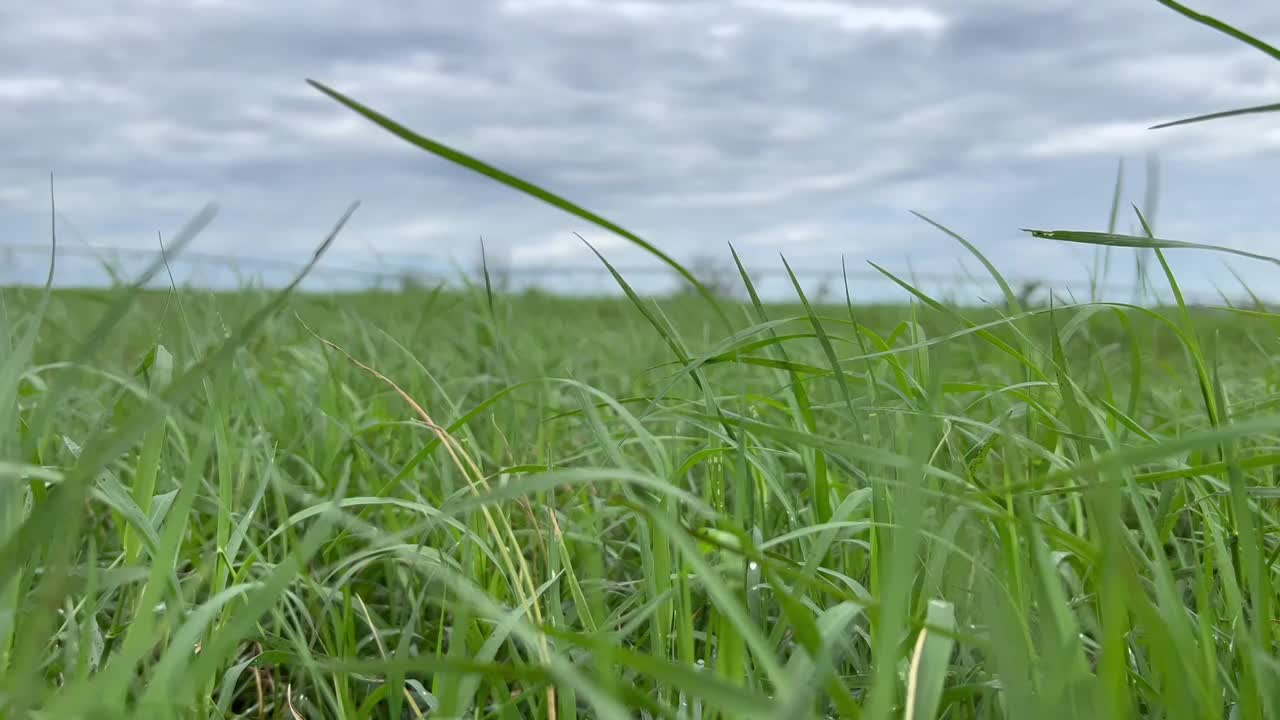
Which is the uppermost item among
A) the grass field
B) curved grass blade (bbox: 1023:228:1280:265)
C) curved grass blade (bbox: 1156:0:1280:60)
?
curved grass blade (bbox: 1156:0:1280:60)

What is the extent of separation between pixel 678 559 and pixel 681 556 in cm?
3

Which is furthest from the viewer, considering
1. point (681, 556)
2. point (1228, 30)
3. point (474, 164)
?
point (681, 556)

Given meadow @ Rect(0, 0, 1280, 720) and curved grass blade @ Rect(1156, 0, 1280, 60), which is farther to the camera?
curved grass blade @ Rect(1156, 0, 1280, 60)

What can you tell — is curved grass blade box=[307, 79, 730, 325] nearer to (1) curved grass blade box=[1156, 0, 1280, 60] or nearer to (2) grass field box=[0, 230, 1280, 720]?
(2) grass field box=[0, 230, 1280, 720]

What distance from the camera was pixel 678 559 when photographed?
2.86ft

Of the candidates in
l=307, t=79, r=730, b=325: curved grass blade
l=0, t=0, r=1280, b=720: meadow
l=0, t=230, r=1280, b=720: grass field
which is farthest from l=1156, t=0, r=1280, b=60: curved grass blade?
l=307, t=79, r=730, b=325: curved grass blade

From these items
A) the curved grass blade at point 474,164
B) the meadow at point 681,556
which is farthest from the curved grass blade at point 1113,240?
the curved grass blade at point 474,164

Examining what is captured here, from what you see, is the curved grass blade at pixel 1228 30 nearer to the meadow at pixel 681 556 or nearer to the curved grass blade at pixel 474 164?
the meadow at pixel 681 556

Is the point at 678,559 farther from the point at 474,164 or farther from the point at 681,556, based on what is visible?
the point at 474,164

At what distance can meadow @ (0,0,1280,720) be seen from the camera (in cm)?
46

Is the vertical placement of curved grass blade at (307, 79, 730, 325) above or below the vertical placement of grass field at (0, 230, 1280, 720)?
above

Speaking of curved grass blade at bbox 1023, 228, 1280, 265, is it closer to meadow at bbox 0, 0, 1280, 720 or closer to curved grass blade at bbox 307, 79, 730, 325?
meadow at bbox 0, 0, 1280, 720

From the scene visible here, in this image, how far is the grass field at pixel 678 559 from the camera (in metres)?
0.46

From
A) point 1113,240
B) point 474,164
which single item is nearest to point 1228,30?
point 1113,240
